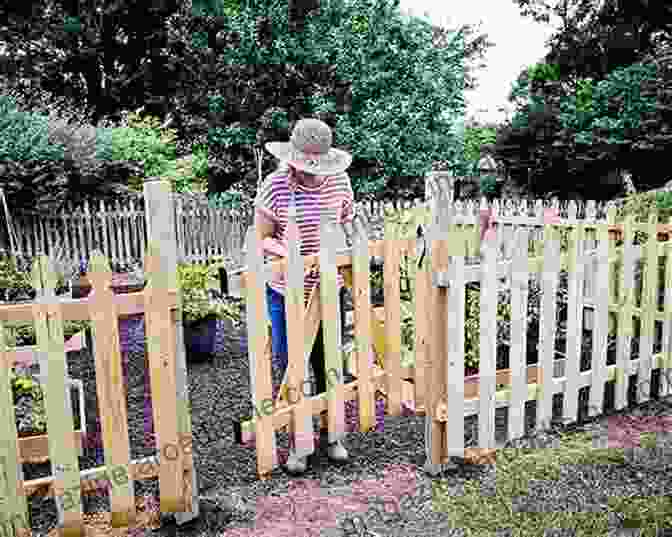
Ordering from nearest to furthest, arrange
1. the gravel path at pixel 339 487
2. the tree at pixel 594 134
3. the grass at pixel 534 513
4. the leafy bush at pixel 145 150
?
the grass at pixel 534 513 → the gravel path at pixel 339 487 → the leafy bush at pixel 145 150 → the tree at pixel 594 134

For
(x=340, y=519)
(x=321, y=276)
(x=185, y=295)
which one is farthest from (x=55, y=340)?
(x=185, y=295)

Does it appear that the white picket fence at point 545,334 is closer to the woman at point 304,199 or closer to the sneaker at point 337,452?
the sneaker at point 337,452

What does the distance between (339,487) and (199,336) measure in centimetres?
282

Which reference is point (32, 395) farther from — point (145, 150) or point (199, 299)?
point (145, 150)

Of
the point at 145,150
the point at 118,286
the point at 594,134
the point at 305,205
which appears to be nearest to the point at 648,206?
the point at 305,205

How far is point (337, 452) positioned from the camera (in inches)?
132

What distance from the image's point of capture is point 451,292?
10.0 ft

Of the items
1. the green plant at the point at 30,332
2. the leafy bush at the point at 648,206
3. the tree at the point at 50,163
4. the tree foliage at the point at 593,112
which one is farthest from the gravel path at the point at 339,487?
the tree foliage at the point at 593,112

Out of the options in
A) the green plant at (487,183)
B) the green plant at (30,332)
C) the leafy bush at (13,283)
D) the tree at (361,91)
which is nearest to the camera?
the green plant at (30,332)

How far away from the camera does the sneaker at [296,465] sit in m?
3.20

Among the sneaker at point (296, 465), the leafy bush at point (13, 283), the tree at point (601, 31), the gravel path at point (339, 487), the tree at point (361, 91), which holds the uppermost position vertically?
the tree at point (601, 31)

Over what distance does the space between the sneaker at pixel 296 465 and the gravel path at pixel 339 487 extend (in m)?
0.04

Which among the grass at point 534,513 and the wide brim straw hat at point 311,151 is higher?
the wide brim straw hat at point 311,151

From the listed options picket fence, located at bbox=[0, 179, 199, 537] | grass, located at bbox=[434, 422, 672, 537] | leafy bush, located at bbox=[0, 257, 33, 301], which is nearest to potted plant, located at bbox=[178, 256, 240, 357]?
leafy bush, located at bbox=[0, 257, 33, 301]
